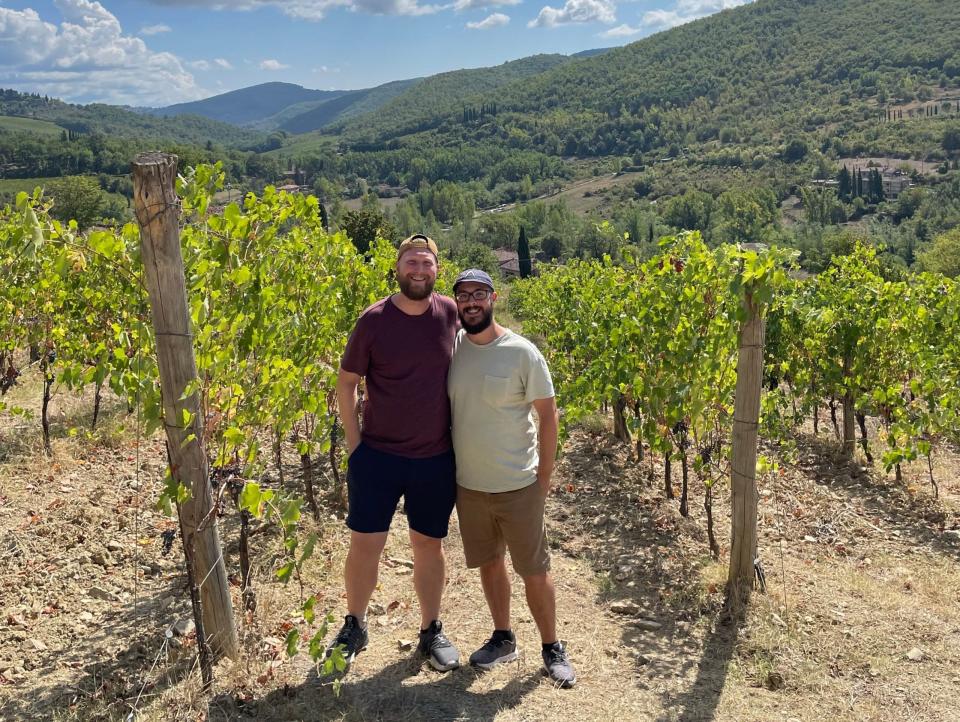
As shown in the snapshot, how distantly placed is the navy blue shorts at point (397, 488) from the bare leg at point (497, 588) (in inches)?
12.1

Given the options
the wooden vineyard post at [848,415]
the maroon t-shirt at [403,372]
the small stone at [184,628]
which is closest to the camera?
the maroon t-shirt at [403,372]

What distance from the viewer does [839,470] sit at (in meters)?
7.61

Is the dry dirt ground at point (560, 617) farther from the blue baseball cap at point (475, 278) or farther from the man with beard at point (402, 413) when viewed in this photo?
the blue baseball cap at point (475, 278)

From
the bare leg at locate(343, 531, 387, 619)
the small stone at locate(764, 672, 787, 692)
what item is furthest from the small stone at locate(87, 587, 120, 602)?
the small stone at locate(764, 672, 787, 692)

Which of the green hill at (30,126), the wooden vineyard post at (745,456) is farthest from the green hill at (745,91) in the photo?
the wooden vineyard post at (745,456)

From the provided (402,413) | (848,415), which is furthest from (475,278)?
(848,415)

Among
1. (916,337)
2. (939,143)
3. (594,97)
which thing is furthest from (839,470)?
(594,97)

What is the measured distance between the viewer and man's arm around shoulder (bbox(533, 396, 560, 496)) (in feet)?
9.86

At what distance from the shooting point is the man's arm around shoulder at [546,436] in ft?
9.86

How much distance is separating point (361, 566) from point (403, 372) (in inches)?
37.4

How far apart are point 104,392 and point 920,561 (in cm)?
954

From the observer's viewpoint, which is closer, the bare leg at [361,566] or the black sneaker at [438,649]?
the bare leg at [361,566]

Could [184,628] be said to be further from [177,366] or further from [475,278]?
[475,278]

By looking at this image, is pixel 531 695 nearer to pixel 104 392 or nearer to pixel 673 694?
pixel 673 694
